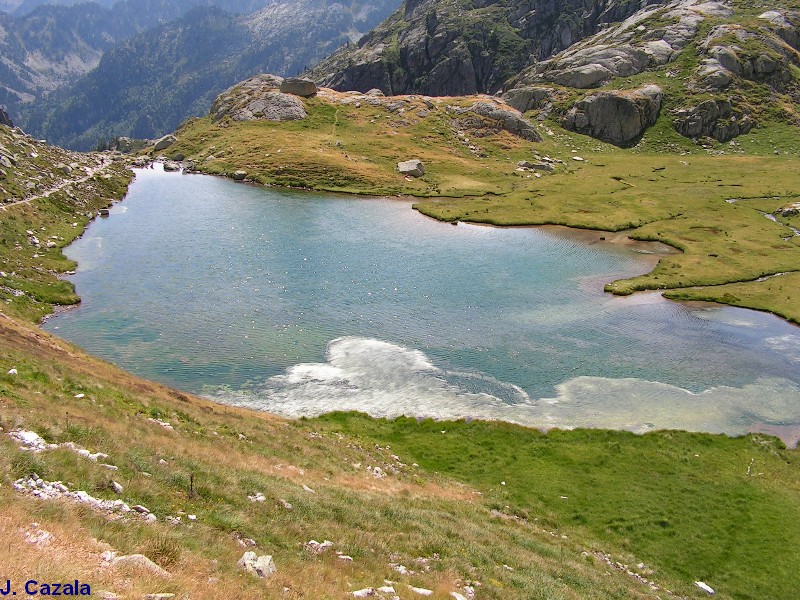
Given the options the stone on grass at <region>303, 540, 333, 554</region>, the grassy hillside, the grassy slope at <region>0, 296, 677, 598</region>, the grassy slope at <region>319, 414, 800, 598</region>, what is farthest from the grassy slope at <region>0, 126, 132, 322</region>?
the stone on grass at <region>303, 540, 333, 554</region>

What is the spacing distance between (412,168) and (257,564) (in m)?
127

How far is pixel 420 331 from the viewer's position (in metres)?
56.7

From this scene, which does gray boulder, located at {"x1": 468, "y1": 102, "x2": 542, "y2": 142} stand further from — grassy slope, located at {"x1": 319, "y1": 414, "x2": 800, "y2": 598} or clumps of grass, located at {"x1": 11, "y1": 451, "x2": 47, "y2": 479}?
clumps of grass, located at {"x1": 11, "y1": 451, "x2": 47, "y2": 479}

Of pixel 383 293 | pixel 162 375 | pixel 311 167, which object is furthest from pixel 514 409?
pixel 311 167

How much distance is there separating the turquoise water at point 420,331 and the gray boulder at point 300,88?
10652cm

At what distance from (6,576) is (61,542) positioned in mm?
2334

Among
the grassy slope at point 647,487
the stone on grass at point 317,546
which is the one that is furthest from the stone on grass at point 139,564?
the grassy slope at point 647,487

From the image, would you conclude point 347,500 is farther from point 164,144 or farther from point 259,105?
point 164,144

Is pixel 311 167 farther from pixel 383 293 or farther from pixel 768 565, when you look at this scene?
pixel 768 565

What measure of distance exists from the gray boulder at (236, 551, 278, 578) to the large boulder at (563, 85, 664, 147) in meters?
188

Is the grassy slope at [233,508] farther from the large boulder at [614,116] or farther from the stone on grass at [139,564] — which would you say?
the large boulder at [614,116]

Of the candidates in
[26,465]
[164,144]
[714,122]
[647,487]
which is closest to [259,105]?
[164,144]

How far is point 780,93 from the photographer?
19125 cm

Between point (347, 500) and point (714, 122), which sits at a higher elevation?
point (714, 122)
